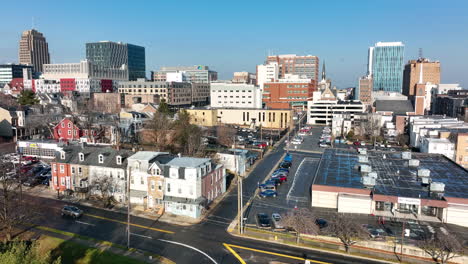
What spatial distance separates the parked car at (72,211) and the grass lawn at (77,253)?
4663mm

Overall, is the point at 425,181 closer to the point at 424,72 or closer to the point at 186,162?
the point at 186,162

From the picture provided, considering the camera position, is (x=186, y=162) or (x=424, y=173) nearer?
(x=186, y=162)

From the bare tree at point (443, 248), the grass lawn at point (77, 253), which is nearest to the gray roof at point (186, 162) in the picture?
the grass lawn at point (77, 253)

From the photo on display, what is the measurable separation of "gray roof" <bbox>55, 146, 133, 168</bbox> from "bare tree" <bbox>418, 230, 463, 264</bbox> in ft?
108

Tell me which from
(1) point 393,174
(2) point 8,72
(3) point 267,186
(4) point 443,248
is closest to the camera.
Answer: (4) point 443,248

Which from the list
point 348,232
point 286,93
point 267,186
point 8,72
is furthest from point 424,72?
point 8,72

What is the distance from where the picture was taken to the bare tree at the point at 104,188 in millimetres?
39469

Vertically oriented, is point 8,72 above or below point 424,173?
above

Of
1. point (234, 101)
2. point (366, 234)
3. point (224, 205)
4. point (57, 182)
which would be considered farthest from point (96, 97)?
point (366, 234)

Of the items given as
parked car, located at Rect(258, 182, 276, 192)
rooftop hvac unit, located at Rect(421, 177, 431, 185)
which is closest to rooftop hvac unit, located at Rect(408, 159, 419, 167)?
rooftop hvac unit, located at Rect(421, 177, 431, 185)

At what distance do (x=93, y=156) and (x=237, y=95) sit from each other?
272 feet

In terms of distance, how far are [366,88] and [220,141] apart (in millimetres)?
107663

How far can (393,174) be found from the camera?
4366 centimetres

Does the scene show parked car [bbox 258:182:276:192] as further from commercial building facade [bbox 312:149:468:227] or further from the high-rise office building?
the high-rise office building
